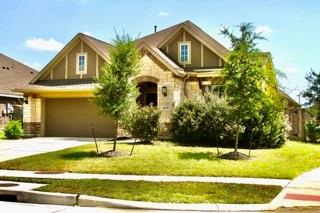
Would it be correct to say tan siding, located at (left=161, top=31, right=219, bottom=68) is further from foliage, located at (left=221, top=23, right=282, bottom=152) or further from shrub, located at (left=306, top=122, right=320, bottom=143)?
foliage, located at (left=221, top=23, right=282, bottom=152)

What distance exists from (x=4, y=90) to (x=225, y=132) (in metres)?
23.5

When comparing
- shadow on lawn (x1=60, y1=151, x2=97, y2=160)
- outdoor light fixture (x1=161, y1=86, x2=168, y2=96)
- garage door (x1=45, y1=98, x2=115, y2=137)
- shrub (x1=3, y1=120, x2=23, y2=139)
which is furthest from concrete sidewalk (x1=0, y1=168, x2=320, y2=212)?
shrub (x1=3, y1=120, x2=23, y2=139)

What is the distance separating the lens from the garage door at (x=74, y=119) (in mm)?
24125

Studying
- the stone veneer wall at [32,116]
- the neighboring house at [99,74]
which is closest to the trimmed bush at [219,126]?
the neighboring house at [99,74]

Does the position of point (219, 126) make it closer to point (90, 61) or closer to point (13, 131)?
point (90, 61)

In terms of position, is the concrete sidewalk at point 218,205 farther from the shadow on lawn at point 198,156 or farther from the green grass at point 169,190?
the shadow on lawn at point 198,156

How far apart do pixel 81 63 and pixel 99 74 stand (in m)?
1.71

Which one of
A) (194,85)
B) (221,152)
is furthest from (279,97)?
(194,85)

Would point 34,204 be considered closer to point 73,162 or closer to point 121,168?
point 121,168

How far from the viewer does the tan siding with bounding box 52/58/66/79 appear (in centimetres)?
2614

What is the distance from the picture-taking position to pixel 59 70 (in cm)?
2630

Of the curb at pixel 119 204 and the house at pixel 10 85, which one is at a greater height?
the house at pixel 10 85

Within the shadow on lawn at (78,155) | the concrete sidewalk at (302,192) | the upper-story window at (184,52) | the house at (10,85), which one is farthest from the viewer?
the house at (10,85)

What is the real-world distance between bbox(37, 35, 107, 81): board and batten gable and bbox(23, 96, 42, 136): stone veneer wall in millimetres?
2029
